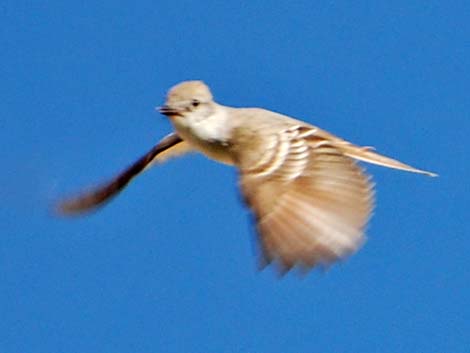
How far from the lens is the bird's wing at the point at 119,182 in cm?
1130

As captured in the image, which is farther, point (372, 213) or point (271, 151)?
point (271, 151)

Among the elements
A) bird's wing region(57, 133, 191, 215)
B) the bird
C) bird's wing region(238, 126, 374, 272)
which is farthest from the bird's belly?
bird's wing region(57, 133, 191, 215)

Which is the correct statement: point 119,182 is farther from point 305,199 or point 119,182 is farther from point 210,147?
point 305,199

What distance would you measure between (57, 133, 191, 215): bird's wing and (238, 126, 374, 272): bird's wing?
119 centimetres

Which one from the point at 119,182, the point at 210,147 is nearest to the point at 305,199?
the point at 210,147

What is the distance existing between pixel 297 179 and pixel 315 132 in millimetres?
875

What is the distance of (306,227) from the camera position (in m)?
8.87

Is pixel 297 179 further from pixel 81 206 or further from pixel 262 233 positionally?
pixel 81 206

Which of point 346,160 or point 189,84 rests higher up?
point 189,84

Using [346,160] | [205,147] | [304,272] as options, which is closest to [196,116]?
[205,147]

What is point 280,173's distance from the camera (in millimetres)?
9625

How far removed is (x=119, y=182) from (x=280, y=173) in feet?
6.31

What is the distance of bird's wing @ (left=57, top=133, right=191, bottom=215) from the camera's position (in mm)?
11305

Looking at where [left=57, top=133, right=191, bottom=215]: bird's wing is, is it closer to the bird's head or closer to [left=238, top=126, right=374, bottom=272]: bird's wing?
the bird's head
